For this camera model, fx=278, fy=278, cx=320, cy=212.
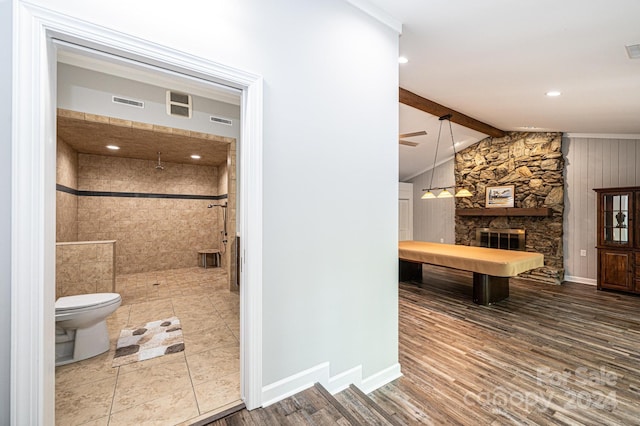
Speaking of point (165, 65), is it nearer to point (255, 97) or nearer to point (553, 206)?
point (255, 97)

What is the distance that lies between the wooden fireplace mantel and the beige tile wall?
6995 mm

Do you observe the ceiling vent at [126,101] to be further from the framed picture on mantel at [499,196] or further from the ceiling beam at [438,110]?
the framed picture on mantel at [499,196]

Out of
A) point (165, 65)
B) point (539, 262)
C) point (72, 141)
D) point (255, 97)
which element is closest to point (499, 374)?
point (539, 262)

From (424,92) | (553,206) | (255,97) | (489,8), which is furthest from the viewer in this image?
(553,206)

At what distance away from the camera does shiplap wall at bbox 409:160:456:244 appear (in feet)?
24.3

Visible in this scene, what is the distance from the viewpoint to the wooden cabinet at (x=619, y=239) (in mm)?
4363

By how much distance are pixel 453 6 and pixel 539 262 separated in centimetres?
371

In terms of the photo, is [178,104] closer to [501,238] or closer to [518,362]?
[518,362]

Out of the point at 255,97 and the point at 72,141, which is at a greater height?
the point at 72,141

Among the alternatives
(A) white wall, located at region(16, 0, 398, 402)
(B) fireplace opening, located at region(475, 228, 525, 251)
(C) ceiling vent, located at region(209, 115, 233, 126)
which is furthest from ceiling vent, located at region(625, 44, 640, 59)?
(C) ceiling vent, located at region(209, 115, 233, 126)

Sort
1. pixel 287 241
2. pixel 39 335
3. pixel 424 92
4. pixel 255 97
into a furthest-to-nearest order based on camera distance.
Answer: pixel 424 92
pixel 287 241
pixel 255 97
pixel 39 335

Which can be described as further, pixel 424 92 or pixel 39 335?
pixel 424 92

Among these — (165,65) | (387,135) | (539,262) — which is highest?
(165,65)

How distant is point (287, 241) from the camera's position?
5.63 feet
